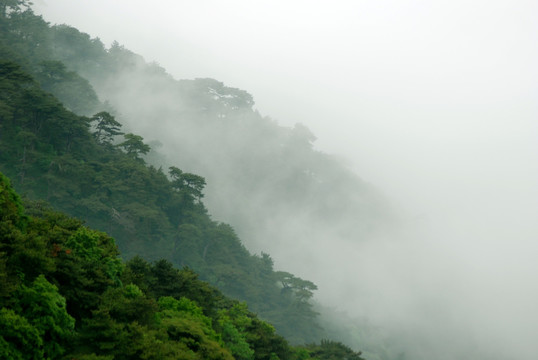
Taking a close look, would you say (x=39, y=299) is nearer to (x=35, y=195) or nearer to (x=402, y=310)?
(x=35, y=195)

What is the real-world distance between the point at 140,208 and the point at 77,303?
1449 inches

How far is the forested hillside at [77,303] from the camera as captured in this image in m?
13.7

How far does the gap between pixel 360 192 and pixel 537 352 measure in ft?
236

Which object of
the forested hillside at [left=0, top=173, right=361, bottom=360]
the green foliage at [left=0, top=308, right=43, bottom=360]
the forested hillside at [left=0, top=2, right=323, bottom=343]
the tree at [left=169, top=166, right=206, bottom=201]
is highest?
the tree at [left=169, top=166, right=206, bottom=201]

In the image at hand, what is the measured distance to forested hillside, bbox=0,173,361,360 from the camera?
13.7m

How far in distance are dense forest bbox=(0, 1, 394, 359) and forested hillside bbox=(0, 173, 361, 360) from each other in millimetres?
64

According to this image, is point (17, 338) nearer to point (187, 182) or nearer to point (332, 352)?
point (332, 352)

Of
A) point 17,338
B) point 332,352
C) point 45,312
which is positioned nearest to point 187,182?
point 332,352

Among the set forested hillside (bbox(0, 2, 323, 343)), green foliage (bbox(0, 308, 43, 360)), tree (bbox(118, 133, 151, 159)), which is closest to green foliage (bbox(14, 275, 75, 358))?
green foliage (bbox(0, 308, 43, 360))

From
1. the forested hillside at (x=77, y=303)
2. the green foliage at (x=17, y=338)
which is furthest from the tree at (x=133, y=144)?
the green foliage at (x=17, y=338)

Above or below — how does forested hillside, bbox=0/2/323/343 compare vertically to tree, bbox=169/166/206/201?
below

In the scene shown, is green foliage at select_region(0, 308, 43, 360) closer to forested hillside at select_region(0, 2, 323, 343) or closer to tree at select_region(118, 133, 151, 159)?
forested hillside at select_region(0, 2, 323, 343)

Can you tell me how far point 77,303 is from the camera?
1717 cm

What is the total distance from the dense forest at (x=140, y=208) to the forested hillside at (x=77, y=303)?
6 cm
